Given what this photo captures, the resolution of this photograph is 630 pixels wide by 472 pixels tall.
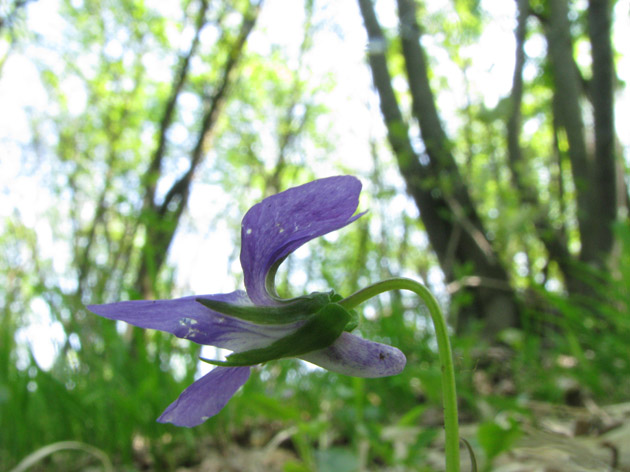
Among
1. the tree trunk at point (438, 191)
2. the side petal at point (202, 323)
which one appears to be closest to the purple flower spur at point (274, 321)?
the side petal at point (202, 323)

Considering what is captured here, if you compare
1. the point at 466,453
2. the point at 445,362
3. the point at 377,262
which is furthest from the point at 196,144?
the point at 445,362

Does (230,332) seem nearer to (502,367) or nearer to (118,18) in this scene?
(502,367)

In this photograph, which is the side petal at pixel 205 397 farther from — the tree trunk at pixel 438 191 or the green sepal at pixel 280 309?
the tree trunk at pixel 438 191

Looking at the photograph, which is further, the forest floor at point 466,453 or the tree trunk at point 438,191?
the tree trunk at point 438,191

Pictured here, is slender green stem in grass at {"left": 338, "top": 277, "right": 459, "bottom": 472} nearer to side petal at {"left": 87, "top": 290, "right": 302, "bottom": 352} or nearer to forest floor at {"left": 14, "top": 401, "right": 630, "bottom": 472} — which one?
side petal at {"left": 87, "top": 290, "right": 302, "bottom": 352}

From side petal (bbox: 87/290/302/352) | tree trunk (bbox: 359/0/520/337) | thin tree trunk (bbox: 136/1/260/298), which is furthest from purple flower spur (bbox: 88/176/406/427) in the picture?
thin tree trunk (bbox: 136/1/260/298)

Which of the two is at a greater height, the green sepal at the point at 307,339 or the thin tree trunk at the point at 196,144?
the thin tree trunk at the point at 196,144

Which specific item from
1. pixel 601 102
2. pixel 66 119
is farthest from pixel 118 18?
pixel 601 102
